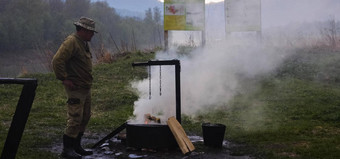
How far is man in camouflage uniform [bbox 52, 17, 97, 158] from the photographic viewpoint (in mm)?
5840

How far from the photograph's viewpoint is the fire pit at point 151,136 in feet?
21.1

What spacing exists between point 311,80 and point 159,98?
8.03 meters

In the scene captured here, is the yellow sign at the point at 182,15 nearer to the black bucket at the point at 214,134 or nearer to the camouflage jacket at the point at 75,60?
the black bucket at the point at 214,134

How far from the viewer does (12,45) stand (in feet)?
147

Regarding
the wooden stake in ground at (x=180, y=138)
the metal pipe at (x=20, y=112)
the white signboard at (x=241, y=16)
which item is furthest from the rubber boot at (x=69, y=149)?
the white signboard at (x=241, y=16)

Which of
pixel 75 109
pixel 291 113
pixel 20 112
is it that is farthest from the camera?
pixel 291 113

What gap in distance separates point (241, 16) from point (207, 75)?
5.70 m

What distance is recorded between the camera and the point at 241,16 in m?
14.9

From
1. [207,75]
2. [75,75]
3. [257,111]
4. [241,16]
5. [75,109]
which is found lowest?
[257,111]

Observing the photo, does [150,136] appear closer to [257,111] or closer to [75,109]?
[75,109]

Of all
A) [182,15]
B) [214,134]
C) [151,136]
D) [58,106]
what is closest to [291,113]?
[214,134]

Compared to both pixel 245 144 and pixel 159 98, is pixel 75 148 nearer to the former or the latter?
pixel 159 98

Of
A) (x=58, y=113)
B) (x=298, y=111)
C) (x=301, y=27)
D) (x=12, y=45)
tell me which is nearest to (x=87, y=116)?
(x=58, y=113)

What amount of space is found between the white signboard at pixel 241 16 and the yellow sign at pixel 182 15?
112 centimetres
